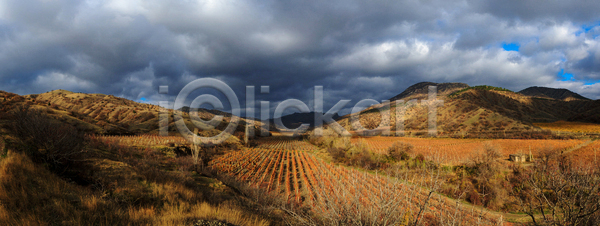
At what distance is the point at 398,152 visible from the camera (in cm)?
2356

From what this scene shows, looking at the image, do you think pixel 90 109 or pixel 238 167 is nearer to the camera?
pixel 238 167

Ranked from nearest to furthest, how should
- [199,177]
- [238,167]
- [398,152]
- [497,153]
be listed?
[199,177] < [497,153] < [238,167] < [398,152]

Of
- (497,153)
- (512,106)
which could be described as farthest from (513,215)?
(512,106)

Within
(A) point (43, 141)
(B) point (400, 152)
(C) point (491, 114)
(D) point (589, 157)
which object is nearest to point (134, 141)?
(A) point (43, 141)

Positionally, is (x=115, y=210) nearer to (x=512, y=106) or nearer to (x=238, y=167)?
(x=238, y=167)

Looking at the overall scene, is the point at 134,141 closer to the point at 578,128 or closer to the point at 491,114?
the point at 578,128

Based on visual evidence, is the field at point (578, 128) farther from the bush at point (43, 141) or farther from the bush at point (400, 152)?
the bush at point (43, 141)

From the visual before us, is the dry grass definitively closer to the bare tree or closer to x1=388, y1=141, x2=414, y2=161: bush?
the bare tree

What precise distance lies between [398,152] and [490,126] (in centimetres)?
5968

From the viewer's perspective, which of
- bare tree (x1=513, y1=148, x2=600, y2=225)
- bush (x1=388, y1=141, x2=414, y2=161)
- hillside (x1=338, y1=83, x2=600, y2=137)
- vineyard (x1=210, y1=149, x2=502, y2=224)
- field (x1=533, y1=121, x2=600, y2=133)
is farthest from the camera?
hillside (x1=338, y1=83, x2=600, y2=137)

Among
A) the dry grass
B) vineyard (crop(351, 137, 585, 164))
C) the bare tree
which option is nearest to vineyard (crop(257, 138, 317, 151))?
vineyard (crop(351, 137, 585, 164))

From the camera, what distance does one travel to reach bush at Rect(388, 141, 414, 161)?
2336 centimetres

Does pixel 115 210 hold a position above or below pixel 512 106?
below

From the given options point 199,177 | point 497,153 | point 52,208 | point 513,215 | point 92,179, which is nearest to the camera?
point 52,208
